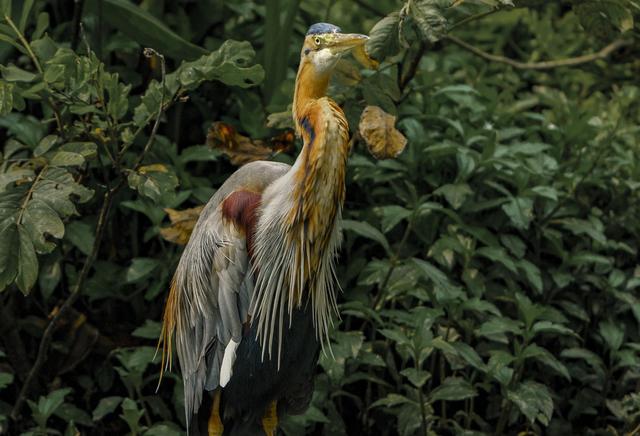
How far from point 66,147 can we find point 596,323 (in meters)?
1.99

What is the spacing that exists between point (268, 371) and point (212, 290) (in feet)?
0.86

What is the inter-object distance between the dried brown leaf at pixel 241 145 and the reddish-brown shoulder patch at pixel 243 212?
0.67m

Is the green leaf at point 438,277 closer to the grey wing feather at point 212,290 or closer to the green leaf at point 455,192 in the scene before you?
the green leaf at point 455,192

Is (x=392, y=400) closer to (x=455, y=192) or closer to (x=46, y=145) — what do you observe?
(x=455, y=192)

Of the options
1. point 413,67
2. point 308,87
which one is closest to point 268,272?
point 308,87

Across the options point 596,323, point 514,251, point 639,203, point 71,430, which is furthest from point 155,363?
point 639,203

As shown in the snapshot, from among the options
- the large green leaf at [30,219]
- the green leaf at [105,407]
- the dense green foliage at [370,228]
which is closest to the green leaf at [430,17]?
the dense green foliage at [370,228]

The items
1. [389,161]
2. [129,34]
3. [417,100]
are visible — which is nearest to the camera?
[129,34]

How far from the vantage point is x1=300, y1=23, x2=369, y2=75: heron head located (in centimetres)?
257

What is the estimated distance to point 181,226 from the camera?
3283mm

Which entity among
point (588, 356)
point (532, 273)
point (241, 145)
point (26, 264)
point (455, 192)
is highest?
point (241, 145)

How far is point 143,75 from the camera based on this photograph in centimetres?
395

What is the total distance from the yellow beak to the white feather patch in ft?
2.62

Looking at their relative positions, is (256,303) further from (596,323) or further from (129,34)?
(596,323)
